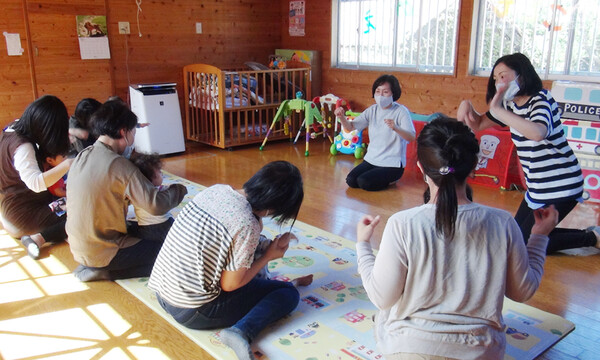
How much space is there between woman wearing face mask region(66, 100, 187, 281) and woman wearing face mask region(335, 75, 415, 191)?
6.42 feet

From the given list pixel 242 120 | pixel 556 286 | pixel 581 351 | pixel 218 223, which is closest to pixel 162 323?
pixel 218 223

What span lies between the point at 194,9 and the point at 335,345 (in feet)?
16.1

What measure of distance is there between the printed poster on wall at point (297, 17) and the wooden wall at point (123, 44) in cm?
24

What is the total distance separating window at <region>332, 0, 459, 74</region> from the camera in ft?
16.8

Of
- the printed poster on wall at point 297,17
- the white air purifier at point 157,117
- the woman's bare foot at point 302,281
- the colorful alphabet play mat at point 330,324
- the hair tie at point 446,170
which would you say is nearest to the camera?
the hair tie at point 446,170

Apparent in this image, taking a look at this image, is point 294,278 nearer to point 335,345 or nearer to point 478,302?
point 335,345

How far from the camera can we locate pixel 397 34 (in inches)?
218

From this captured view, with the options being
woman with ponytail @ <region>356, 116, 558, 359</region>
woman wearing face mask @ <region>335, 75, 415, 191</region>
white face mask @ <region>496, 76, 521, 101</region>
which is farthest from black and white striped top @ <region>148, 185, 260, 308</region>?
woman wearing face mask @ <region>335, 75, 415, 191</region>

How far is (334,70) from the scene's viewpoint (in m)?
6.20

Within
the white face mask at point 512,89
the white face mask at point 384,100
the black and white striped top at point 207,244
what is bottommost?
the black and white striped top at point 207,244

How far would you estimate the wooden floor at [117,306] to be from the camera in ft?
6.77

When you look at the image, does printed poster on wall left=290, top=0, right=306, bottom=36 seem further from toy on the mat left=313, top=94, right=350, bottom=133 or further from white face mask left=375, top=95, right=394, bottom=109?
white face mask left=375, top=95, right=394, bottom=109

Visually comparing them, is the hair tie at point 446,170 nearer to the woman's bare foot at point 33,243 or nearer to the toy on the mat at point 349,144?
the woman's bare foot at point 33,243

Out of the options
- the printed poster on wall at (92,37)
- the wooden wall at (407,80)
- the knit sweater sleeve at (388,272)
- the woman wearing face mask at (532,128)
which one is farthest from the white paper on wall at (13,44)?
the knit sweater sleeve at (388,272)
